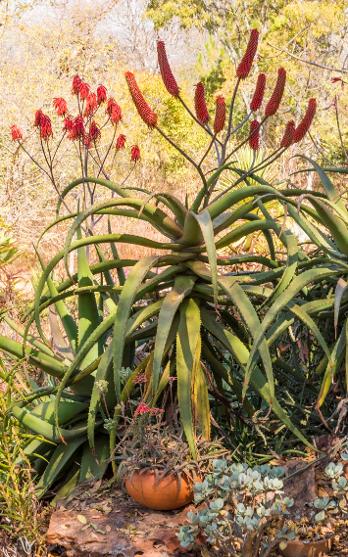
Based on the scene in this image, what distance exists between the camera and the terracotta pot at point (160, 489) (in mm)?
3084

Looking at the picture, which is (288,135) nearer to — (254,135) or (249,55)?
(254,135)

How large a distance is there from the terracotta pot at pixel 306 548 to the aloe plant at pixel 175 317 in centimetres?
39

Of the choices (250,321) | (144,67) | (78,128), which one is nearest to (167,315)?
(250,321)

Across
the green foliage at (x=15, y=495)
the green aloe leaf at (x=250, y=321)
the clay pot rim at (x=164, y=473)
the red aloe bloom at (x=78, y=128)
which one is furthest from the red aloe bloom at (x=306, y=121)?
the red aloe bloom at (x=78, y=128)

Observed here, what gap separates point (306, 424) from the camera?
343cm

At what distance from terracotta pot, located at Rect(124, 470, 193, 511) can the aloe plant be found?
169mm

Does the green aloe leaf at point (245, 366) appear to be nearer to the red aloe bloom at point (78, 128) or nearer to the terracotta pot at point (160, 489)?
the terracotta pot at point (160, 489)

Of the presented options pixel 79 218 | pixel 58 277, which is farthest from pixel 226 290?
pixel 58 277

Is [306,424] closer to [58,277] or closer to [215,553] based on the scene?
[215,553]

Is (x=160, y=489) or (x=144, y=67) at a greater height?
(x=144, y=67)

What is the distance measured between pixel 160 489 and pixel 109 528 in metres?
0.25

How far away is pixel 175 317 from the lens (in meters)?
3.34

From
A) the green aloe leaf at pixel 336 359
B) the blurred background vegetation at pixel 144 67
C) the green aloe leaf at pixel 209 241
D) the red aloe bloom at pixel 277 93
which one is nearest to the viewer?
the green aloe leaf at pixel 209 241

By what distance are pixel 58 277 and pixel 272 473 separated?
5482mm
